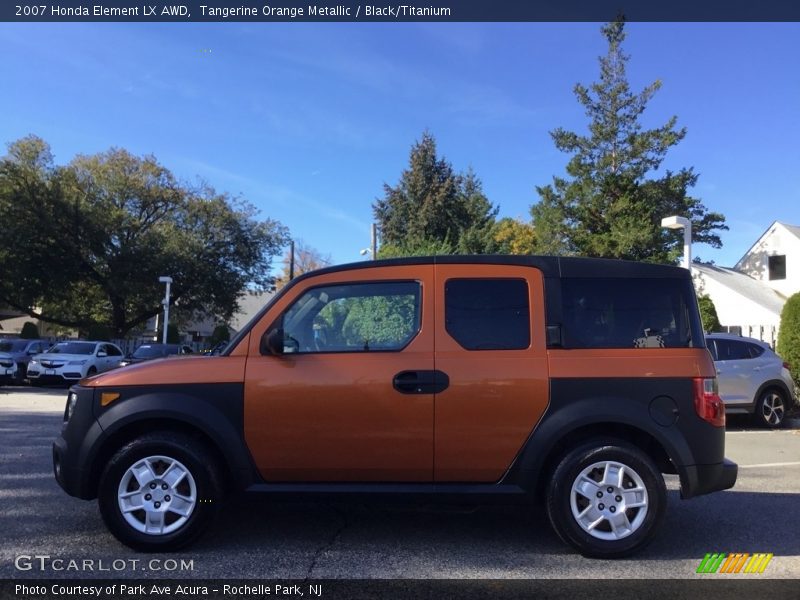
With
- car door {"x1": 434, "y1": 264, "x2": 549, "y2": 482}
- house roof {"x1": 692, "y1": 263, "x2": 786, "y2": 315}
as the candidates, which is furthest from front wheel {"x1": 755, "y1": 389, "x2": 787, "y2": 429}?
house roof {"x1": 692, "y1": 263, "x2": 786, "y2": 315}

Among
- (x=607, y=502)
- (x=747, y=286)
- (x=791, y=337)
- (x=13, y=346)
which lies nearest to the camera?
(x=607, y=502)

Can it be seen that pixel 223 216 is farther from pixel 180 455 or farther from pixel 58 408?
pixel 180 455

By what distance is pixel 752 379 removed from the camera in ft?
36.9

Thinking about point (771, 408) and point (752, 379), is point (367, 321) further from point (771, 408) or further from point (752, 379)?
point (771, 408)

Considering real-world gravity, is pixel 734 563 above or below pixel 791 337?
below

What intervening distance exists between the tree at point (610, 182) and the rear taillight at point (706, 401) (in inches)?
1132

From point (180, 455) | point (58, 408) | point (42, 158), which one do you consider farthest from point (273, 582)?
point (42, 158)

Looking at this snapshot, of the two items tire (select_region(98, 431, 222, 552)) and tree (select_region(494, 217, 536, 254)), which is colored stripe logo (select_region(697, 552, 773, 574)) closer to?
tire (select_region(98, 431, 222, 552))

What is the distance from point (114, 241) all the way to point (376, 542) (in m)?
37.1

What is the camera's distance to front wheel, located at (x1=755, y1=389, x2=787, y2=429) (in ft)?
37.3

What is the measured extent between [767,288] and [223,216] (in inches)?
1297

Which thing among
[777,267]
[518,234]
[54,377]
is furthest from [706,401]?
[518,234]

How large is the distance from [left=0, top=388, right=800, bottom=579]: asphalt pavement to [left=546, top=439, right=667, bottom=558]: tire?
0.51 ft

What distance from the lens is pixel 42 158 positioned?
3519 cm
